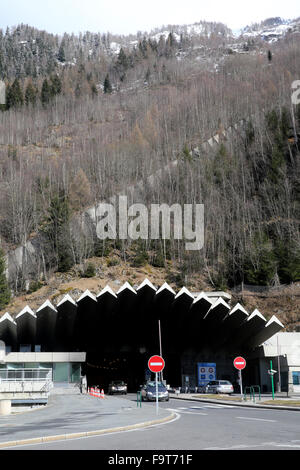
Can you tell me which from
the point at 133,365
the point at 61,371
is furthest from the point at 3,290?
the point at 133,365

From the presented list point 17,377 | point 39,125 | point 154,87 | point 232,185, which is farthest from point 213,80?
point 17,377

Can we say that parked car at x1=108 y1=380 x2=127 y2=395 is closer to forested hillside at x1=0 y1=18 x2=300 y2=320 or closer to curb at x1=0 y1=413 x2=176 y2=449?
forested hillside at x1=0 y1=18 x2=300 y2=320

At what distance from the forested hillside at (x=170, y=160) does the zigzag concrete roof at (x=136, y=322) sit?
15.5 meters

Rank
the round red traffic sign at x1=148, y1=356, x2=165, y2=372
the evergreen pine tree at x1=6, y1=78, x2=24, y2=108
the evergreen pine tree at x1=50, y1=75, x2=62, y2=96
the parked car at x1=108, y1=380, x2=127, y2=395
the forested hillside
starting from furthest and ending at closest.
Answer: the evergreen pine tree at x1=50, y1=75, x2=62, y2=96 < the evergreen pine tree at x1=6, y1=78, x2=24, y2=108 < the forested hillside < the parked car at x1=108, y1=380, x2=127, y2=395 < the round red traffic sign at x1=148, y1=356, x2=165, y2=372

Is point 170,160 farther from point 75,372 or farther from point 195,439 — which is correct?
point 195,439

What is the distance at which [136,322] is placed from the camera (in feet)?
168

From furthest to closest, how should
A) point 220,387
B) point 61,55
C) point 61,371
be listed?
point 61,55 < point 61,371 < point 220,387

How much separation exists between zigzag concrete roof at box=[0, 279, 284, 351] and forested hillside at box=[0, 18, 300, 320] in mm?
15451

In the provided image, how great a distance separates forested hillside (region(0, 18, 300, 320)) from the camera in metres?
70.6

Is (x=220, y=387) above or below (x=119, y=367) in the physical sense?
above

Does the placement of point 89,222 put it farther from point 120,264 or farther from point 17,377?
point 17,377
